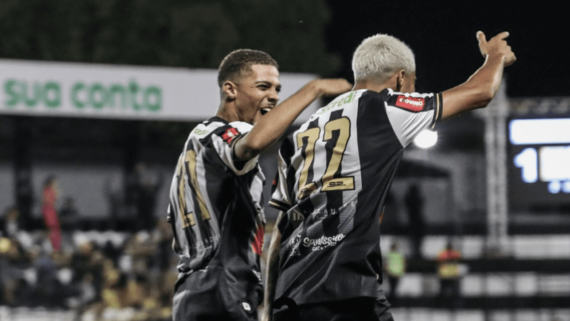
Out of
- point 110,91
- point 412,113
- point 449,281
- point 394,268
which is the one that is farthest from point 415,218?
point 412,113

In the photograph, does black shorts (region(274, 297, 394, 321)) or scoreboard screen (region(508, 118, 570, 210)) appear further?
scoreboard screen (region(508, 118, 570, 210))

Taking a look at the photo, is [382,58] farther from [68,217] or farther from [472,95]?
[68,217]

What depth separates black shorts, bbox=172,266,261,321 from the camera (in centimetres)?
420

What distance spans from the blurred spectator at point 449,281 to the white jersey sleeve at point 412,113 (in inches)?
468

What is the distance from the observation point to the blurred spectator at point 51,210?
53.1 feet

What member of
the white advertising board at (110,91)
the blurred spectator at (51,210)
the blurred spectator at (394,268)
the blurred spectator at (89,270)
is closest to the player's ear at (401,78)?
the blurred spectator at (89,270)

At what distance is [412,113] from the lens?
363 centimetres

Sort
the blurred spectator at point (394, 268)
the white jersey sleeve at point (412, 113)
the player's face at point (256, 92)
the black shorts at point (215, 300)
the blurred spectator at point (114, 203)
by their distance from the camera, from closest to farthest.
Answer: the white jersey sleeve at point (412, 113)
the black shorts at point (215, 300)
the player's face at point (256, 92)
the blurred spectator at point (394, 268)
the blurred spectator at point (114, 203)

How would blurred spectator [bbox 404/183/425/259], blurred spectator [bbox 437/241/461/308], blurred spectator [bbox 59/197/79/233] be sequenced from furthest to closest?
blurred spectator [bbox 404/183/425/259] < blurred spectator [bbox 59/197/79/233] < blurred spectator [bbox 437/241/461/308]

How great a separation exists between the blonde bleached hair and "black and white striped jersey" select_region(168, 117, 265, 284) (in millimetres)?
703

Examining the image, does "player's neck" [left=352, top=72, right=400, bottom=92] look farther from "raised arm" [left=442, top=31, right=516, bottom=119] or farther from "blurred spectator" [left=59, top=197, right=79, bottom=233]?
"blurred spectator" [left=59, top=197, right=79, bottom=233]

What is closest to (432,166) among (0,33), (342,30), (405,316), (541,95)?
(541,95)

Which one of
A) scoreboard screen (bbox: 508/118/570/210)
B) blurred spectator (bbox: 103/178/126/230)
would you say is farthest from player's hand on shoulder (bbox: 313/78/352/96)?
scoreboard screen (bbox: 508/118/570/210)

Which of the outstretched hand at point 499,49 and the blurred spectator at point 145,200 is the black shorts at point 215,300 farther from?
the blurred spectator at point 145,200
